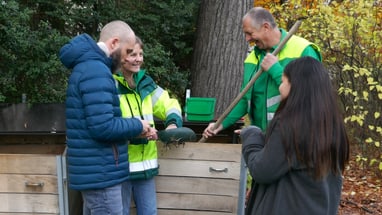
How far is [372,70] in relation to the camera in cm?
562

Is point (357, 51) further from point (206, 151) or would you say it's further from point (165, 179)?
point (165, 179)

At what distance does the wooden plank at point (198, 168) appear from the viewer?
3074 mm

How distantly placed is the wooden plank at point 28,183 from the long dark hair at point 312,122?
1557 mm

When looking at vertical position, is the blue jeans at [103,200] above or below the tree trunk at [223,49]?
below

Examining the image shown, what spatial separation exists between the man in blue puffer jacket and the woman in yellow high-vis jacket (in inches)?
11.1

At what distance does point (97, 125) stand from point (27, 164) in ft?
2.62

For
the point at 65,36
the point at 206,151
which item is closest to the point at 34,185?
the point at 206,151

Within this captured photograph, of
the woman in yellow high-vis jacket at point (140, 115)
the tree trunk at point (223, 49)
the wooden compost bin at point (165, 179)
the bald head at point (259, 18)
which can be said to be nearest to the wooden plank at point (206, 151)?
the wooden compost bin at point (165, 179)

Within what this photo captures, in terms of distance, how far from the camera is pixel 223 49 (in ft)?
16.1

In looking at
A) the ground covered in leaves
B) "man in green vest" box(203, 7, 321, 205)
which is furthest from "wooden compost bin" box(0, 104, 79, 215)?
the ground covered in leaves

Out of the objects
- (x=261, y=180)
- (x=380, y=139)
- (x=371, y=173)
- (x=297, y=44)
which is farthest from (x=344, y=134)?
(x=371, y=173)

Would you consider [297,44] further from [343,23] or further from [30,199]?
[343,23]

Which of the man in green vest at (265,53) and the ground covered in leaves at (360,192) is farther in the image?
the ground covered in leaves at (360,192)

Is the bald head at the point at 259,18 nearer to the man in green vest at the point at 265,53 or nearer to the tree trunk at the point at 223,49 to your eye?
the man in green vest at the point at 265,53
